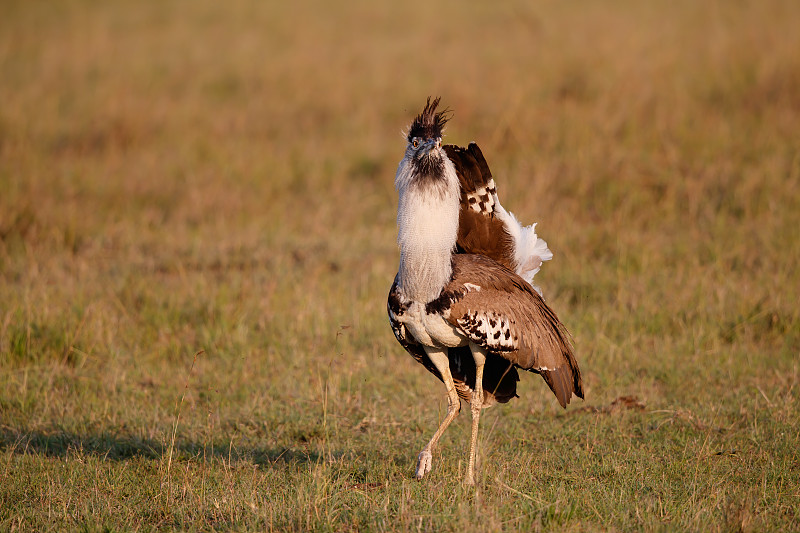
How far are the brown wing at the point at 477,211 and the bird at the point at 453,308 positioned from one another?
348 mm

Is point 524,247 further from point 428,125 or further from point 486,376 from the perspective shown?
point 428,125

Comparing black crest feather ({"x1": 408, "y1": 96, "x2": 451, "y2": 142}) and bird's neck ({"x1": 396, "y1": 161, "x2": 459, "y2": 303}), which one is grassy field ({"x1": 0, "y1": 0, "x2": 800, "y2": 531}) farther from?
black crest feather ({"x1": 408, "y1": 96, "x2": 451, "y2": 142})

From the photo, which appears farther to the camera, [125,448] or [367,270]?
[367,270]

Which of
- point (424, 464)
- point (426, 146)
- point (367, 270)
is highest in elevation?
point (426, 146)

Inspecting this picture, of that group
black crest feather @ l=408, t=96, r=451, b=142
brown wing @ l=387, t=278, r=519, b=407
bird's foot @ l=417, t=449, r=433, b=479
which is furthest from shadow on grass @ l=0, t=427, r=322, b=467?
black crest feather @ l=408, t=96, r=451, b=142

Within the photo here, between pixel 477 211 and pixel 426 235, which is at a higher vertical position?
pixel 477 211

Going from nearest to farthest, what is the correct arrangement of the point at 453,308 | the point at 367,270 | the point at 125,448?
the point at 453,308 → the point at 125,448 → the point at 367,270

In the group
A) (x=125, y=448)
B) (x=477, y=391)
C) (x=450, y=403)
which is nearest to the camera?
(x=477, y=391)

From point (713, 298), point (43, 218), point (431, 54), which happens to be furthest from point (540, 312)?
point (431, 54)

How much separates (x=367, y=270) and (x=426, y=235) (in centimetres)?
318

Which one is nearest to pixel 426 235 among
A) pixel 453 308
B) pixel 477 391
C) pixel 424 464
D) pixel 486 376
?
pixel 453 308

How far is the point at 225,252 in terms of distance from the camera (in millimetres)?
7863

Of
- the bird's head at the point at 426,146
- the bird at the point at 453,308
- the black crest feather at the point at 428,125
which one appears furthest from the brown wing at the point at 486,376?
the black crest feather at the point at 428,125

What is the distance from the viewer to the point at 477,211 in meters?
5.07
